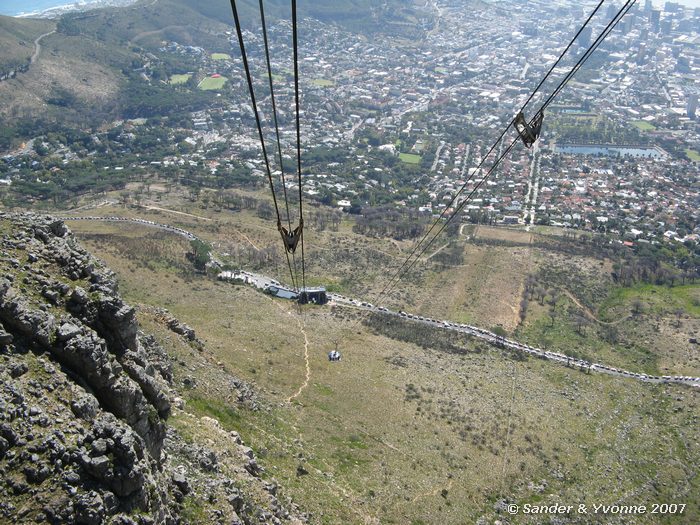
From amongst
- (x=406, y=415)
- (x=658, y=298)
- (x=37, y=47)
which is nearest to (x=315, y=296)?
(x=406, y=415)

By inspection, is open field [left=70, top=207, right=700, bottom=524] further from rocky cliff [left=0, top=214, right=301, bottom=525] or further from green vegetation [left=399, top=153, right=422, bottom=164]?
green vegetation [left=399, top=153, right=422, bottom=164]

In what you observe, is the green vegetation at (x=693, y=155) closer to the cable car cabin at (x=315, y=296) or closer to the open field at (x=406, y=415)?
the open field at (x=406, y=415)

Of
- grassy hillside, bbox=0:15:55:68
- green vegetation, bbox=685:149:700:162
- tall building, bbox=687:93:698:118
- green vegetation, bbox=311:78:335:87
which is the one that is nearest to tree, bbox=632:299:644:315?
green vegetation, bbox=685:149:700:162

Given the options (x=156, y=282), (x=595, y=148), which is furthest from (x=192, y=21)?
(x=156, y=282)

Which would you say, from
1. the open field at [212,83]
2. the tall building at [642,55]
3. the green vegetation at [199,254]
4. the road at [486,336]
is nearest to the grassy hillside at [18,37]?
the open field at [212,83]

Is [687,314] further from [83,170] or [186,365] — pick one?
[83,170]
